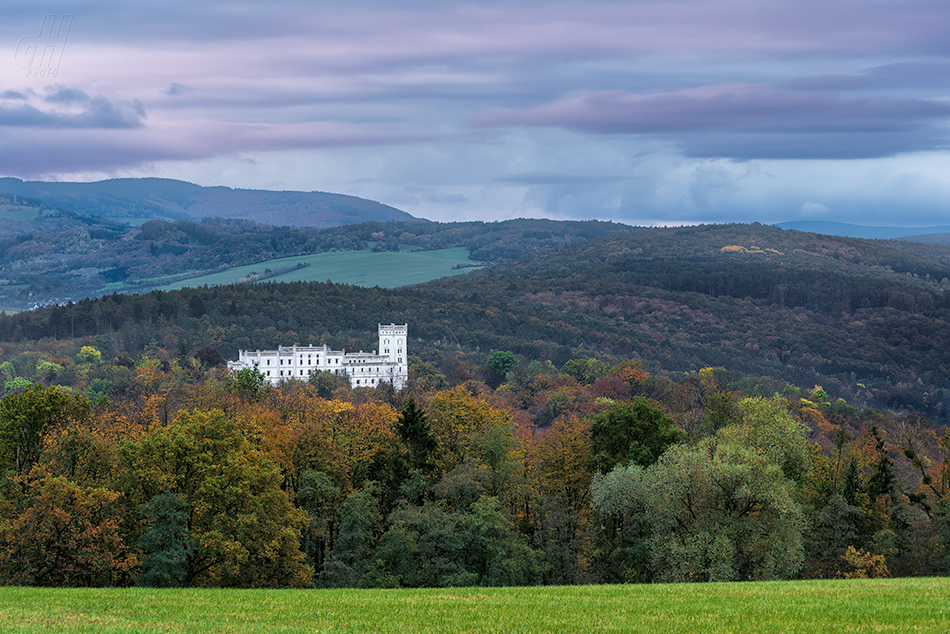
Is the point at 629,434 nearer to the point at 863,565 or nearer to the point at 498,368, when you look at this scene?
the point at 863,565

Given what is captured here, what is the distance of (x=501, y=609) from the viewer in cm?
2991

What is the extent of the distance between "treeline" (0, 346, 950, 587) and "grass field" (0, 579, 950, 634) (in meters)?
7.75

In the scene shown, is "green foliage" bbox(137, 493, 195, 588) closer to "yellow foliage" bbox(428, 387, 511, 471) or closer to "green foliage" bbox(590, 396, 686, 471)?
"yellow foliage" bbox(428, 387, 511, 471)

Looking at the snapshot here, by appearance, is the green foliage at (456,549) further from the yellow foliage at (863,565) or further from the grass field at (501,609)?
the yellow foliage at (863,565)

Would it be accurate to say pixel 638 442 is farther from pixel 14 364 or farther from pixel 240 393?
pixel 14 364

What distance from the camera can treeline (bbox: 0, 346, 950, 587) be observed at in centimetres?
4350

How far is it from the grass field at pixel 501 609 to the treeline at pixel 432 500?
7.75m

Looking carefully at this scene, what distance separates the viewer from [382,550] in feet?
165

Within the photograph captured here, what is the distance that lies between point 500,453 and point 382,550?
12085mm

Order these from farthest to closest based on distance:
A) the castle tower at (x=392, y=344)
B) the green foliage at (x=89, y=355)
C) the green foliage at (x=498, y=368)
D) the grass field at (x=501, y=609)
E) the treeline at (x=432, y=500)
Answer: the green foliage at (x=89, y=355) < the green foliage at (x=498, y=368) < the castle tower at (x=392, y=344) < the treeline at (x=432, y=500) < the grass field at (x=501, y=609)

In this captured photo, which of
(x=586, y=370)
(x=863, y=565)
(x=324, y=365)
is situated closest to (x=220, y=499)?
(x=863, y=565)

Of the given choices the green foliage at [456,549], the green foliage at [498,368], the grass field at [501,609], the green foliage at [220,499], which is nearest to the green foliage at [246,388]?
the green foliage at [220,499]

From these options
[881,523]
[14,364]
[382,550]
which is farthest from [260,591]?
[14,364]

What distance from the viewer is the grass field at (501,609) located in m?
26.3
